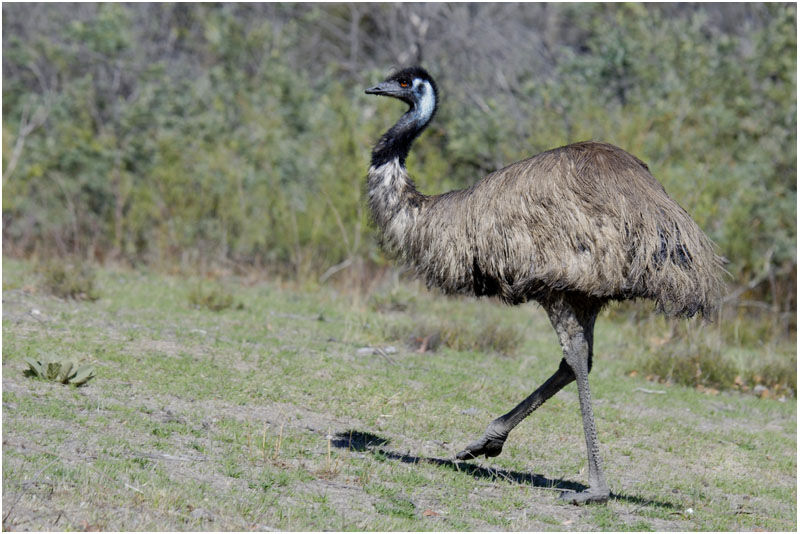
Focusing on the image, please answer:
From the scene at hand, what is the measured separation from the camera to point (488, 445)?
6.25 meters

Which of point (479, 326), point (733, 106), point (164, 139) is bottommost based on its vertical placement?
point (479, 326)

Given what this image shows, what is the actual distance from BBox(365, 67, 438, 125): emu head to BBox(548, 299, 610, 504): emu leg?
5.58ft

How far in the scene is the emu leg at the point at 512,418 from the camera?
621 cm

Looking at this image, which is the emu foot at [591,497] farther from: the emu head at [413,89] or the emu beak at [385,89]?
the emu beak at [385,89]

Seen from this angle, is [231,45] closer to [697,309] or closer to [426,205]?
[426,205]

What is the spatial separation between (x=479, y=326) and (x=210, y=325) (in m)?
2.94

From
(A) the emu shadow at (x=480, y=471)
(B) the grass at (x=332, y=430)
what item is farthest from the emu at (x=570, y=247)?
(B) the grass at (x=332, y=430)

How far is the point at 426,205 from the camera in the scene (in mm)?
6426

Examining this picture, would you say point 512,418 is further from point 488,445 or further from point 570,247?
point 570,247

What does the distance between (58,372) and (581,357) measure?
3.49 m

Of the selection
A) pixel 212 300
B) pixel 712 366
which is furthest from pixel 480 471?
pixel 212 300

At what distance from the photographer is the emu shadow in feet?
20.0

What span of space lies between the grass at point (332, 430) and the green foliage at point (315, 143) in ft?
11.8

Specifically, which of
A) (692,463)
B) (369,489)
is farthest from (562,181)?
(692,463)
